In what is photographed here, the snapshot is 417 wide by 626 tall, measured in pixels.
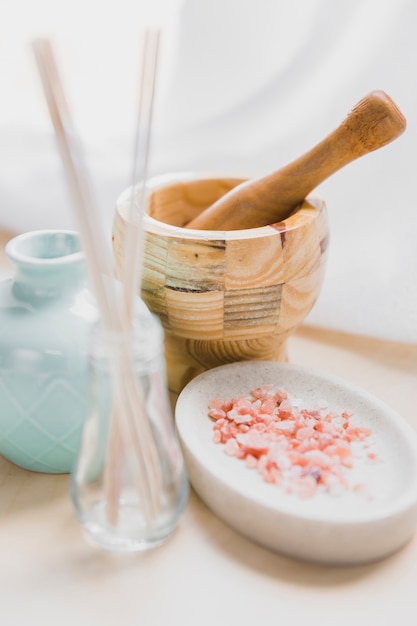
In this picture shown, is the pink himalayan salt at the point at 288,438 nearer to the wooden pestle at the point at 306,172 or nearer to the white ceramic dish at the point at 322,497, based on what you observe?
the white ceramic dish at the point at 322,497

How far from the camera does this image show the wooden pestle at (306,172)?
2.29 ft

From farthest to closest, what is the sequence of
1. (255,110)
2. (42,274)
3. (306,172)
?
(255,110)
(306,172)
(42,274)

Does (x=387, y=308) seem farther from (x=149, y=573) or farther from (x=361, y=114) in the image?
(x=149, y=573)

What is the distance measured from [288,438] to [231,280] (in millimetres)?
143

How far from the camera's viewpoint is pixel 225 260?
709 millimetres

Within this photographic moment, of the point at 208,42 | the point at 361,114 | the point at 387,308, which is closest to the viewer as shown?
the point at 361,114

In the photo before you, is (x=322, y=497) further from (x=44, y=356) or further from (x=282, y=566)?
(x=44, y=356)

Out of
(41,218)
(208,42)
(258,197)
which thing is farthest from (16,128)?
(258,197)

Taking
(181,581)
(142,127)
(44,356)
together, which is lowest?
(181,581)

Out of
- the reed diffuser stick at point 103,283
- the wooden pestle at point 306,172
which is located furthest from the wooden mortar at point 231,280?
the reed diffuser stick at point 103,283

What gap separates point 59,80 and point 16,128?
0.71m

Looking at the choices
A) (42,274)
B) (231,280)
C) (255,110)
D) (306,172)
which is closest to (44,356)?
(42,274)

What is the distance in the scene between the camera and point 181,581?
59 cm

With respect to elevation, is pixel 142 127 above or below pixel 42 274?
above
